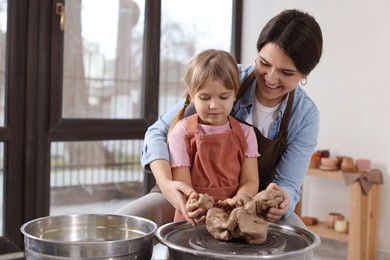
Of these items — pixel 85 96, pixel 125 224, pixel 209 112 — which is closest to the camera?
pixel 125 224

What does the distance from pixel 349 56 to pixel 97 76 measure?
1.46 metres

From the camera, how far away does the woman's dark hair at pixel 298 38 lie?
1478mm

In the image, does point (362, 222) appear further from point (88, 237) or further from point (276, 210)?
point (88, 237)

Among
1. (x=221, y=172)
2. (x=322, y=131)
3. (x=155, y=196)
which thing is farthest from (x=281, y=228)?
(x=322, y=131)

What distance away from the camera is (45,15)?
2596mm

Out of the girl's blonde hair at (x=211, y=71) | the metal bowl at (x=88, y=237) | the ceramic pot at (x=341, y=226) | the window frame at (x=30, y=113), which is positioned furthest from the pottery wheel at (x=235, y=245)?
the ceramic pot at (x=341, y=226)

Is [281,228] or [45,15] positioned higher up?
[45,15]

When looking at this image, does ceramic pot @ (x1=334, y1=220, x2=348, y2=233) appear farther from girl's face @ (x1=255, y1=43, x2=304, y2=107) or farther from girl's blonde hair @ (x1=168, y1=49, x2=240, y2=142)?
girl's blonde hair @ (x1=168, y1=49, x2=240, y2=142)

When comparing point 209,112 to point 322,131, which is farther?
point 322,131

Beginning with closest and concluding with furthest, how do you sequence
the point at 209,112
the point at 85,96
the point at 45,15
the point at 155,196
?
1. the point at 209,112
2. the point at 155,196
3. the point at 45,15
4. the point at 85,96

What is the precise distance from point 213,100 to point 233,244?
0.46 m

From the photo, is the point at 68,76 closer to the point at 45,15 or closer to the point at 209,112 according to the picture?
the point at 45,15

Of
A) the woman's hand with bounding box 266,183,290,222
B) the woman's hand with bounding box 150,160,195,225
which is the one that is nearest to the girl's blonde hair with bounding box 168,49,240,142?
the woman's hand with bounding box 150,160,195,225

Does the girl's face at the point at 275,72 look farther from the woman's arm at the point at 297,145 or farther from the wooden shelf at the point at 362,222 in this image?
the wooden shelf at the point at 362,222
